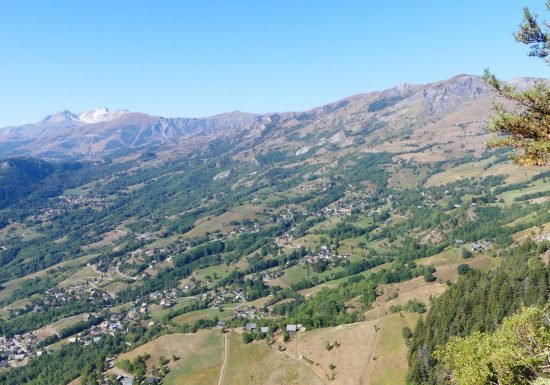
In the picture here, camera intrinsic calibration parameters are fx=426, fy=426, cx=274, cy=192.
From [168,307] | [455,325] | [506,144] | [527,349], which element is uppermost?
[506,144]

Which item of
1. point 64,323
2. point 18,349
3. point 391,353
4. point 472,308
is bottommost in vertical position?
point 64,323

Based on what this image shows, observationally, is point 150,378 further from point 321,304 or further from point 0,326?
point 0,326

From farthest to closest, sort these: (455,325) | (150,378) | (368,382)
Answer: (150,378) → (368,382) → (455,325)

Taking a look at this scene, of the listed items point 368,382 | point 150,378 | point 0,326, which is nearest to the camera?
point 368,382

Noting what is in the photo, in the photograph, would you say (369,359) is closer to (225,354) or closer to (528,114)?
(225,354)

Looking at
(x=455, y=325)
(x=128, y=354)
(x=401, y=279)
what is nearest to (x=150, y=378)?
(x=128, y=354)

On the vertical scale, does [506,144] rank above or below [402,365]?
above

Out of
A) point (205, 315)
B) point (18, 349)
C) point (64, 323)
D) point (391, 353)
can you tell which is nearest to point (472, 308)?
point (391, 353)

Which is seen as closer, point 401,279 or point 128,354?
point 128,354
